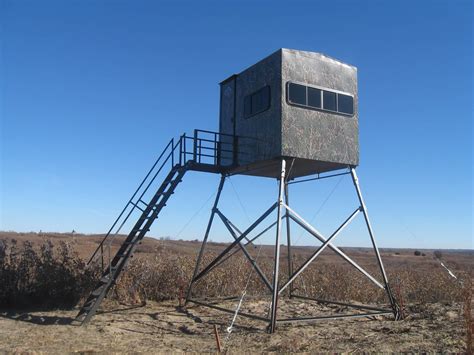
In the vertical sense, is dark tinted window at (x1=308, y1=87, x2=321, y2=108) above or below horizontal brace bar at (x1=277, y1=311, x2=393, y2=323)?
above

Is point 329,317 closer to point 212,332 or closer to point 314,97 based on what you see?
point 212,332

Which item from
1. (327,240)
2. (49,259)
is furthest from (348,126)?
(49,259)

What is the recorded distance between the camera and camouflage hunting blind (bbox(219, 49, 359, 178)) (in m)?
15.0

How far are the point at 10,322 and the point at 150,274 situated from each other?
5.66 metres

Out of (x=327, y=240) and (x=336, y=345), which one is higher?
(x=327, y=240)

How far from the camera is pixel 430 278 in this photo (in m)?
23.5

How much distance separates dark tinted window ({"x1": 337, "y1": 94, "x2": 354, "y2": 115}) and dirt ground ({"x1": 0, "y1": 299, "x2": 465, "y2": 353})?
6299 millimetres

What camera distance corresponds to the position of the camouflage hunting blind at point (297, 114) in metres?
15.0

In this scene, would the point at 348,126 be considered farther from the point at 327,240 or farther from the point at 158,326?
the point at 158,326

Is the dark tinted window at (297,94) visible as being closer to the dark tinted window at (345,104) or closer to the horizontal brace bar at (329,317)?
the dark tinted window at (345,104)

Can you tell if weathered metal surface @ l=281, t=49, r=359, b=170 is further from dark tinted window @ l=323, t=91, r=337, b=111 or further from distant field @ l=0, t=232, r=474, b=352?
distant field @ l=0, t=232, r=474, b=352

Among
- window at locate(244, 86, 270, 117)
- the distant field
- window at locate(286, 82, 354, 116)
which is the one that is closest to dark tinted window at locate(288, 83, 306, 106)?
window at locate(286, 82, 354, 116)

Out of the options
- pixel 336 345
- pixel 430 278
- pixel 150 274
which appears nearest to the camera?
pixel 336 345

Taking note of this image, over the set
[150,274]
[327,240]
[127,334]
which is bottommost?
[127,334]
